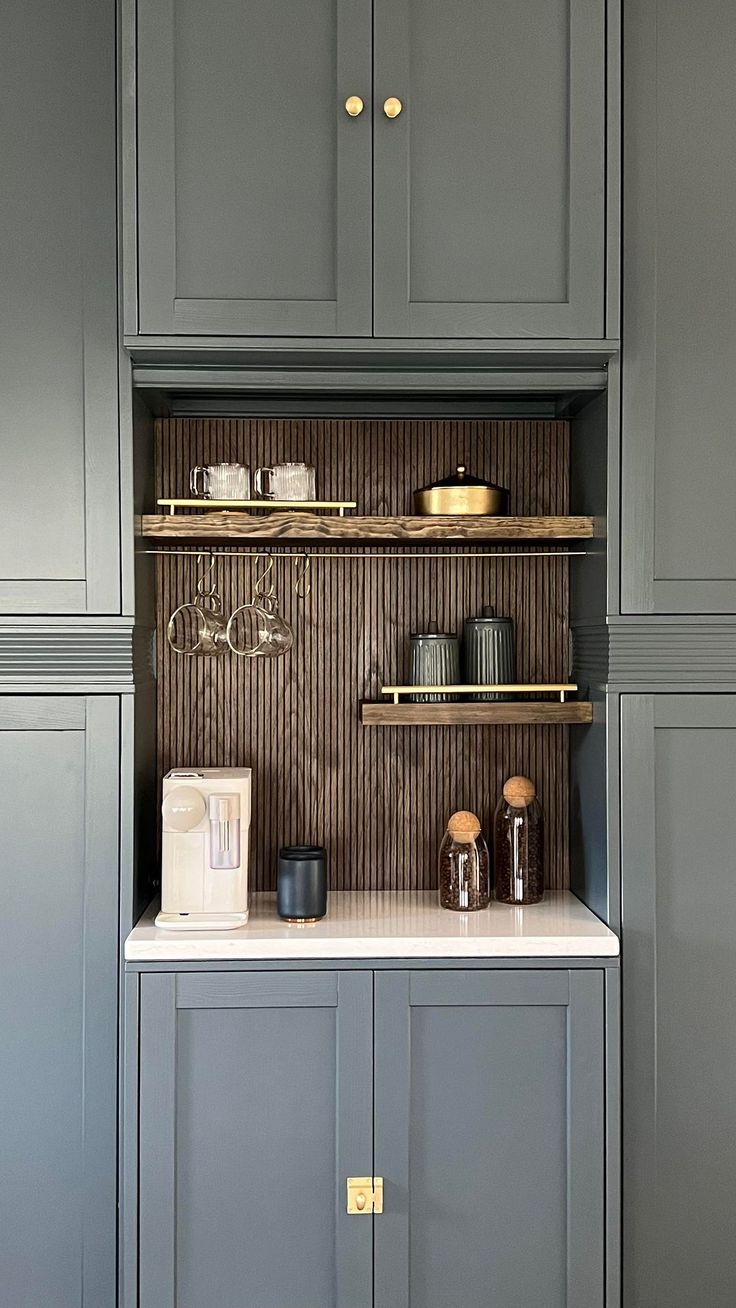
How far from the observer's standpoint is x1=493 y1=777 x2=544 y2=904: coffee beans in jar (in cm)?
232

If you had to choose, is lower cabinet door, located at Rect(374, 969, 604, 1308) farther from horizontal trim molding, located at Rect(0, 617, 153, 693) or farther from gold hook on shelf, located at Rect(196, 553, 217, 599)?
gold hook on shelf, located at Rect(196, 553, 217, 599)

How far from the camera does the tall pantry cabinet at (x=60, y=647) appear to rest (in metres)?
2.07

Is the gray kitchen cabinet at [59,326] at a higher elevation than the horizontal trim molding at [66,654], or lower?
higher

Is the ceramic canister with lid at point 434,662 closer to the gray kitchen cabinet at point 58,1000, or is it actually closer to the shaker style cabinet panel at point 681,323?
the shaker style cabinet panel at point 681,323

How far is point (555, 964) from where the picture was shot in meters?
2.05

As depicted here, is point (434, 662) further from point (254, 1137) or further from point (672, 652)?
point (254, 1137)

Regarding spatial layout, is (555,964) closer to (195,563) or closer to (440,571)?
(440,571)

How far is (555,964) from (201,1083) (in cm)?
64

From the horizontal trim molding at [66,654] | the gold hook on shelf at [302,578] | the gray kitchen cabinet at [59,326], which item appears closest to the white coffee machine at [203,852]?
the horizontal trim molding at [66,654]

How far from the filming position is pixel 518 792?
2.34 meters

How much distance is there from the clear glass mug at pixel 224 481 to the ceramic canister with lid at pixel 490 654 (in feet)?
1.73

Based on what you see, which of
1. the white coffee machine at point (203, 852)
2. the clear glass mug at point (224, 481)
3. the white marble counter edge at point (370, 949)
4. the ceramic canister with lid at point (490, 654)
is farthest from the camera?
the ceramic canister with lid at point (490, 654)

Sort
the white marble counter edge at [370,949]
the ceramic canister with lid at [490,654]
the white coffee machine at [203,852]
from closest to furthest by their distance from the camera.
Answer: the white marble counter edge at [370,949] → the white coffee machine at [203,852] → the ceramic canister with lid at [490,654]

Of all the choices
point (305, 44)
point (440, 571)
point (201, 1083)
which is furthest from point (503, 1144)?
point (305, 44)
